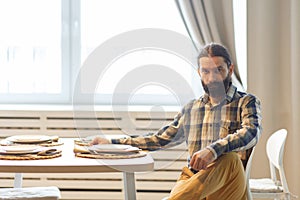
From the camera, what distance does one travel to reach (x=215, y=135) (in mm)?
→ 2479

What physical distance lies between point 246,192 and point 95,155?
2.30 ft

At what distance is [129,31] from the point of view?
411 centimetres

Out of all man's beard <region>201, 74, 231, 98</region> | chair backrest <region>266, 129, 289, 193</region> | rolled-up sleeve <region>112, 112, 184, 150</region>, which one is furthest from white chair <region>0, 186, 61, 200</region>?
chair backrest <region>266, 129, 289, 193</region>

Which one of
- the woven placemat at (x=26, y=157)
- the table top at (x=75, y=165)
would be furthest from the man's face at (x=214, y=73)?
the woven placemat at (x=26, y=157)

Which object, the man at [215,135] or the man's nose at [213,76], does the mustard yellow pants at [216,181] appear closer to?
the man at [215,135]

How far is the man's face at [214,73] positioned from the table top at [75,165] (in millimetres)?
475

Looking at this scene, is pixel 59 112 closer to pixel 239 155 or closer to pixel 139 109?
pixel 139 109

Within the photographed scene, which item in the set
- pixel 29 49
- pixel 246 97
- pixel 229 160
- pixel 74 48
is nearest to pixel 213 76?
→ pixel 246 97

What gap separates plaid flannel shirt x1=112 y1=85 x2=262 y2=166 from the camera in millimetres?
A: 2363

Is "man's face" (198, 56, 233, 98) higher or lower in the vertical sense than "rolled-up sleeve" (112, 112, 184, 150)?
higher

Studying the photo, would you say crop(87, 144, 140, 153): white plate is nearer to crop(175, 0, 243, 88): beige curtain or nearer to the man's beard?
the man's beard

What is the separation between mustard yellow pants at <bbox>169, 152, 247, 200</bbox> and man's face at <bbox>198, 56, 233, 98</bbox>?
0.36 metres

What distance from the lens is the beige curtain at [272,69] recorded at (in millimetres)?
3619

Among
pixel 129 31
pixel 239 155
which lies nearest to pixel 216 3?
pixel 129 31
